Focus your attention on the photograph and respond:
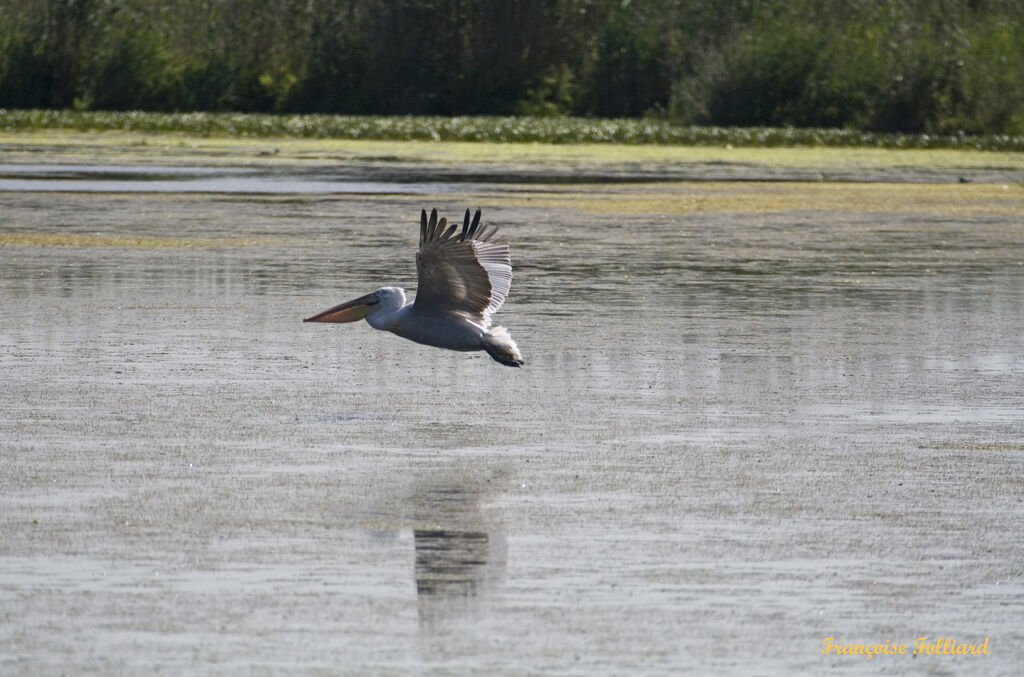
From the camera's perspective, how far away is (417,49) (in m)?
35.7

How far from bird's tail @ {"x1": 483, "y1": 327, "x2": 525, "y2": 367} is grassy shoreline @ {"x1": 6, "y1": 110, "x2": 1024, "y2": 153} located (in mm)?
22067

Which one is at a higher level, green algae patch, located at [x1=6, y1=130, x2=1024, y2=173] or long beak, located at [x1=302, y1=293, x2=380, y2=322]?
Result: long beak, located at [x1=302, y1=293, x2=380, y2=322]

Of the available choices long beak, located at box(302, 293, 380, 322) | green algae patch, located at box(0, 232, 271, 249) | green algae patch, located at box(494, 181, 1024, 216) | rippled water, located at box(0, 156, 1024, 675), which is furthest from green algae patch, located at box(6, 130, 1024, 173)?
long beak, located at box(302, 293, 380, 322)

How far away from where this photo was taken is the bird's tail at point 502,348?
8.20 metres

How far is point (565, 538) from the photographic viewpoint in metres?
5.95

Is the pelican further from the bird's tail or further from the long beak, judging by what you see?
the long beak

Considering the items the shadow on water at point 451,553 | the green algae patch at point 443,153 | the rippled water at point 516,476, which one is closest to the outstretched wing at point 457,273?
the rippled water at point 516,476

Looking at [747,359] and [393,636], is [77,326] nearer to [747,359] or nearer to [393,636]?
[747,359]

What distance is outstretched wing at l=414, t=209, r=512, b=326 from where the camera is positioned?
26.9 feet

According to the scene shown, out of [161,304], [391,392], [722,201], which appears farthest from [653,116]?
[391,392]

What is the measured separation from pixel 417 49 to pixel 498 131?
4986 millimetres

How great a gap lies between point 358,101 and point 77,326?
25478 mm

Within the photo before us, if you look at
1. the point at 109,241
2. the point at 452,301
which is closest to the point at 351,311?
the point at 452,301

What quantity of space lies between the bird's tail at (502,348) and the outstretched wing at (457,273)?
0.43 ft
